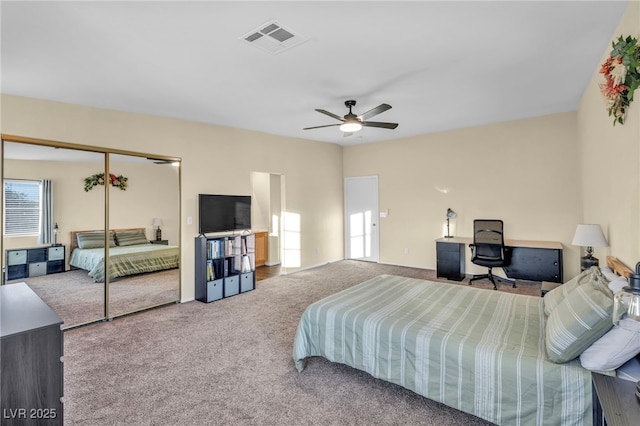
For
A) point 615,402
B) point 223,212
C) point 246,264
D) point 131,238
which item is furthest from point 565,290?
point 131,238

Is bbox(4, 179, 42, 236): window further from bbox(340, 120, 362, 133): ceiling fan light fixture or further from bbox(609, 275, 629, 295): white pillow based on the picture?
bbox(609, 275, 629, 295): white pillow

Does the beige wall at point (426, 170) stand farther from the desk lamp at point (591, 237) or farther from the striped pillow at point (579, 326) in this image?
the striped pillow at point (579, 326)

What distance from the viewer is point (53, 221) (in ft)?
11.5

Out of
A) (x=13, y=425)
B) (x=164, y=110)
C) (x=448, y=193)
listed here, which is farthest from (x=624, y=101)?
(x=164, y=110)

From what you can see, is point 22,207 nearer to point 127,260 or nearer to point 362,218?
point 127,260

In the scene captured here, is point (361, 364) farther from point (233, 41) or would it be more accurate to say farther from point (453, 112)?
point (453, 112)

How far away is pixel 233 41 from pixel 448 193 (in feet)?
16.1

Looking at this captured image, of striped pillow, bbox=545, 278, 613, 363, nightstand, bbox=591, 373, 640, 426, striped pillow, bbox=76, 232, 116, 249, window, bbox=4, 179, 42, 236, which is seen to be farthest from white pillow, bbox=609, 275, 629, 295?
window, bbox=4, 179, 42, 236

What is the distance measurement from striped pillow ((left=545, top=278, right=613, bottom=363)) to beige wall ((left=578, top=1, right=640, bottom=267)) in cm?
71

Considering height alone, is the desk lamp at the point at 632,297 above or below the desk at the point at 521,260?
above

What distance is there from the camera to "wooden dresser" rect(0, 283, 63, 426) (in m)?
1.43

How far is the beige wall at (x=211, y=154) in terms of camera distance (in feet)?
11.6

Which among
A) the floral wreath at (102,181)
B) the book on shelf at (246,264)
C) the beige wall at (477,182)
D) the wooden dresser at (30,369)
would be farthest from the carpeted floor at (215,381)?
the beige wall at (477,182)

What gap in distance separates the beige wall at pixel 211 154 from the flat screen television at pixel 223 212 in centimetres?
20
